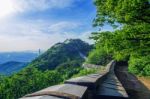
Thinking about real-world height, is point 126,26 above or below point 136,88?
above

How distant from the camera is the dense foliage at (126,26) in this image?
2166 cm

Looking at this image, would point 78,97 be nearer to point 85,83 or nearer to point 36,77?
point 85,83

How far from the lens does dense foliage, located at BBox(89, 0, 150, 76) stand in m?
21.7

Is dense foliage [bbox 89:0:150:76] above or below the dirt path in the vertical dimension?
above

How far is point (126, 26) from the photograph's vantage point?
24.4m

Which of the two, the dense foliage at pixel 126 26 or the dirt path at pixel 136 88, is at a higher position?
the dense foliage at pixel 126 26

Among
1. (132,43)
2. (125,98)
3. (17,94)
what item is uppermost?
(132,43)

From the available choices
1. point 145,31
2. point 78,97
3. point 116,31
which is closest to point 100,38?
point 116,31

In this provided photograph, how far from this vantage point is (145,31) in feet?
75.0

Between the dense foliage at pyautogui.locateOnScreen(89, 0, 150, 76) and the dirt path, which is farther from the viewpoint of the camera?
the dirt path

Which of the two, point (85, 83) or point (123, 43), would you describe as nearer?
point (85, 83)

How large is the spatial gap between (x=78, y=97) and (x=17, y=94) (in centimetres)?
8258

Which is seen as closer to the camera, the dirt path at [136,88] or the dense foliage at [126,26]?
the dense foliage at [126,26]

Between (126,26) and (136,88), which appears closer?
(126,26)
